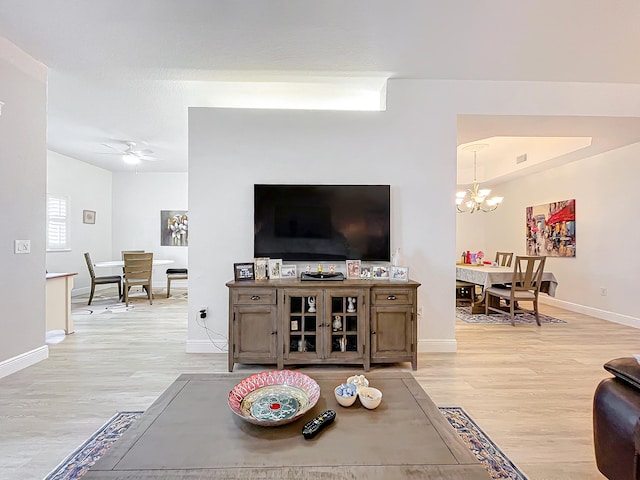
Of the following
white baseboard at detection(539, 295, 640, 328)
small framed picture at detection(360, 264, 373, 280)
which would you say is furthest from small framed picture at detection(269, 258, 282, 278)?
white baseboard at detection(539, 295, 640, 328)

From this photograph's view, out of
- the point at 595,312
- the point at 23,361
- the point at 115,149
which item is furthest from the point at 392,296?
the point at 115,149

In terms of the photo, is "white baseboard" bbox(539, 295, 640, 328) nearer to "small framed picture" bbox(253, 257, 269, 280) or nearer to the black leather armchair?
the black leather armchair

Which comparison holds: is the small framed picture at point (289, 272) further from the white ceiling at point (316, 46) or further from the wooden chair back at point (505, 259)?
the wooden chair back at point (505, 259)

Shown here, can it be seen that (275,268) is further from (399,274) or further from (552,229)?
(552,229)

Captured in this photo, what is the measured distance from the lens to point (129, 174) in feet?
25.8

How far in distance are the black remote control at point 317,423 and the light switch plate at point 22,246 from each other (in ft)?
10.7

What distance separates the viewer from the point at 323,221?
3.44 meters

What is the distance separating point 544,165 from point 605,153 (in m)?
0.89

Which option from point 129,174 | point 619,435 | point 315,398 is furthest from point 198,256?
point 129,174

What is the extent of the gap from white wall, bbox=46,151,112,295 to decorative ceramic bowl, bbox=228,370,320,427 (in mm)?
6578

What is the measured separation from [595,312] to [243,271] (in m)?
5.40

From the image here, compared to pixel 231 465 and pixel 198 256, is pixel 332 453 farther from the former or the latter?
pixel 198 256

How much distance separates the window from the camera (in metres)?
6.22

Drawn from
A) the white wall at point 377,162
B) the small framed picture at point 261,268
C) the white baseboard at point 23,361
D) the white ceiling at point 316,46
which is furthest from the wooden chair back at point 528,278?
the white baseboard at point 23,361
